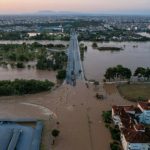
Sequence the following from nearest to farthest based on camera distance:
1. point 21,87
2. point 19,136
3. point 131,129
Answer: point 19,136
point 131,129
point 21,87

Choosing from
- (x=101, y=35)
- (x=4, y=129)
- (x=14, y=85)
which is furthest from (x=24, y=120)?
(x=101, y=35)

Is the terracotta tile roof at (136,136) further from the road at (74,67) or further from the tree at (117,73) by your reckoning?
the tree at (117,73)

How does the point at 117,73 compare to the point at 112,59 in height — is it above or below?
above

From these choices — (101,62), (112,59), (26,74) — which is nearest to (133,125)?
(26,74)

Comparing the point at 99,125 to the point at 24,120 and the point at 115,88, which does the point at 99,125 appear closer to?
the point at 24,120

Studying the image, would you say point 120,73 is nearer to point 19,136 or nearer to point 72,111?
point 72,111

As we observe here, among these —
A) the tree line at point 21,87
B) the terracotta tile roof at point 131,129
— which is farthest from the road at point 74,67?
the terracotta tile roof at point 131,129
